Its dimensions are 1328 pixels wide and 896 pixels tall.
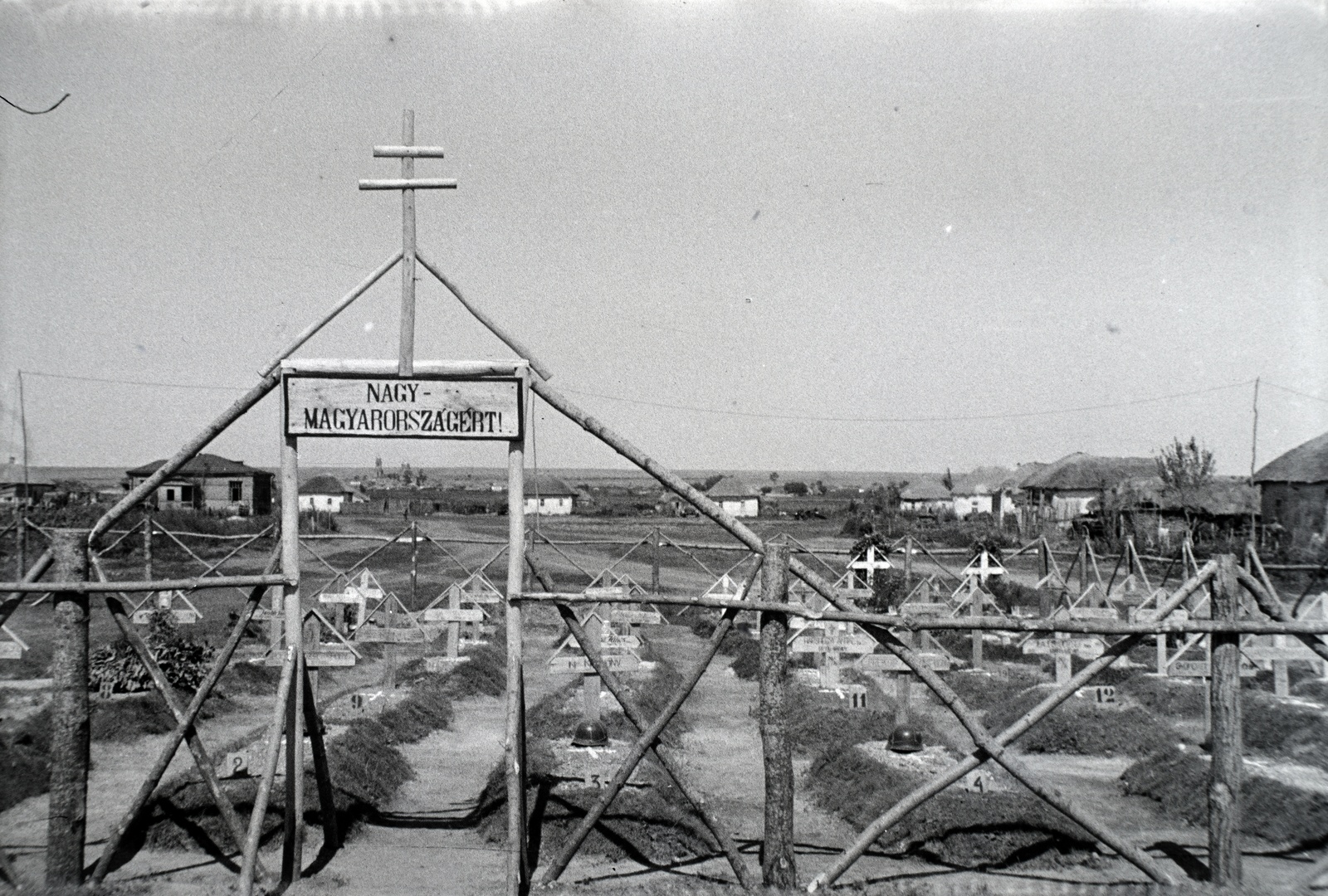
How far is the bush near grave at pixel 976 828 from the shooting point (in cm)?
712

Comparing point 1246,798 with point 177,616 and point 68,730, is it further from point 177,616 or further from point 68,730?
point 177,616

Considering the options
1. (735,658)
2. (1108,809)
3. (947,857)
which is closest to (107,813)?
(947,857)

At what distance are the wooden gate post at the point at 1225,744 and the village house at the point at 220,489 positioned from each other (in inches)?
2039

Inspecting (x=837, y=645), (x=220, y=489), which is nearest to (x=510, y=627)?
(x=837, y=645)

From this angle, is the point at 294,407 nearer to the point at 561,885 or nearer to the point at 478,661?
the point at 561,885

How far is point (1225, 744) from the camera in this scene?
6.17 meters

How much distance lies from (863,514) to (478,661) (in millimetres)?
28082

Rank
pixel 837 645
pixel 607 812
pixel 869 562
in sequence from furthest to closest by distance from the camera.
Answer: pixel 869 562
pixel 837 645
pixel 607 812

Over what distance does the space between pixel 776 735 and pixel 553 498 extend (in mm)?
59809

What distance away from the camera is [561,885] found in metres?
6.38

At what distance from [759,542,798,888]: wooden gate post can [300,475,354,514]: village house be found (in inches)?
2514

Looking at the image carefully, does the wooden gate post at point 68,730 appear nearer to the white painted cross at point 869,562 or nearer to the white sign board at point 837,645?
the white sign board at point 837,645

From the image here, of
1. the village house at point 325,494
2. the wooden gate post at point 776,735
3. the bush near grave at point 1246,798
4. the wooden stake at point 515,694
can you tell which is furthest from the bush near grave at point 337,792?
the village house at point 325,494

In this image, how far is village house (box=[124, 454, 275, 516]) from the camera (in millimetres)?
51688
